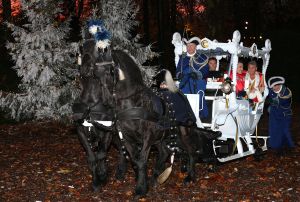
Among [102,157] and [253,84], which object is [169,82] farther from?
[253,84]

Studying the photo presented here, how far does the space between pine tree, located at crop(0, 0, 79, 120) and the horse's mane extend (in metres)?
7.89

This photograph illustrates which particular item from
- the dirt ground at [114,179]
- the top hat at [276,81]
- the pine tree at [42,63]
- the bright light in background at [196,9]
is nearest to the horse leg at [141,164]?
the dirt ground at [114,179]

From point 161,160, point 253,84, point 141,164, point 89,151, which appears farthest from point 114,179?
point 253,84

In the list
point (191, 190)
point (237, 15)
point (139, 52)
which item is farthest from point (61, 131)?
point (237, 15)

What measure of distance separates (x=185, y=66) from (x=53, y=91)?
6.39 metres

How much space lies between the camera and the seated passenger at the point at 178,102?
8.60 m

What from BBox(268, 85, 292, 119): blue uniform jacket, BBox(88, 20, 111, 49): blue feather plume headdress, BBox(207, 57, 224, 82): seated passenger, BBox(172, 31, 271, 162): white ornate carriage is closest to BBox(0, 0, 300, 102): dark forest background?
BBox(207, 57, 224, 82): seated passenger

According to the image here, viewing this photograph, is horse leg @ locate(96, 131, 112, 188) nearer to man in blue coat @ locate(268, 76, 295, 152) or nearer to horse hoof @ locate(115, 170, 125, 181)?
horse hoof @ locate(115, 170, 125, 181)

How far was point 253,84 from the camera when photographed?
36.4 feet

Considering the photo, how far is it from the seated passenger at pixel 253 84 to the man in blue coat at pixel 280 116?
0.31 meters

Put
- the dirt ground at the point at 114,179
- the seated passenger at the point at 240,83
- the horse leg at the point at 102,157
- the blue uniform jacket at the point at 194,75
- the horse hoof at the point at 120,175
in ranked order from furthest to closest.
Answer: the seated passenger at the point at 240,83 → the blue uniform jacket at the point at 194,75 → the horse hoof at the point at 120,175 → the horse leg at the point at 102,157 → the dirt ground at the point at 114,179

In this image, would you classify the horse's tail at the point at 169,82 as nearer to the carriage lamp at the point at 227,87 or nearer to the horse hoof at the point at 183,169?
the carriage lamp at the point at 227,87

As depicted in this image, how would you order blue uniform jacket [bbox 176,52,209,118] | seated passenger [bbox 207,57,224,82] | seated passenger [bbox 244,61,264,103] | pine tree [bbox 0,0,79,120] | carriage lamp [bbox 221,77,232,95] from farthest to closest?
pine tree [bbox 0,0,79,120] → seated passenger [bbox 244,61,264,103] → seated passenger [bbox 207,57,224,82] → blue uniform jacket [bbox 176,52,209,118] → carriage lamp [bbox 221,77,232,95]

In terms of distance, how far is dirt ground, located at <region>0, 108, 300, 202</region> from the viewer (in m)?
8.09
